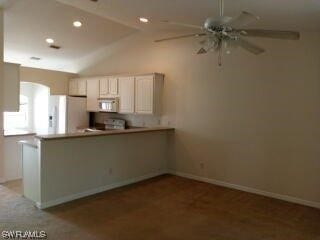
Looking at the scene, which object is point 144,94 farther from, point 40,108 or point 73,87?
point 40,108

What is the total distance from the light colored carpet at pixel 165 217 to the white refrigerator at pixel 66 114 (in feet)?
7.83

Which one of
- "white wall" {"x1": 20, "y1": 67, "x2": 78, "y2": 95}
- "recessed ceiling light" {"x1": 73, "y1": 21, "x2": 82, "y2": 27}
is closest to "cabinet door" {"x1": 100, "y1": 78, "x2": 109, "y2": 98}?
"white wall" {"x1": 20, "y1": 67, "x2": 78, "y2": 95}

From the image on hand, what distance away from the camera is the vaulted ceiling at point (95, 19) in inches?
132

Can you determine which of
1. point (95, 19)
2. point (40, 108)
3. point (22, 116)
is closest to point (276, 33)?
point (95, 19)

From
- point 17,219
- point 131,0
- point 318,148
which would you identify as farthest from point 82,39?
point 318,148

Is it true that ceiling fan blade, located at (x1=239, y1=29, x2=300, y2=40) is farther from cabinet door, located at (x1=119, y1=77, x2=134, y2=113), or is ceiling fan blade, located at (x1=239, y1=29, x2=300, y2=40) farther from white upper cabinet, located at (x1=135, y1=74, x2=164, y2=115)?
cabinet door, located at (x1=119, y1=77, x2=134, y2=113)

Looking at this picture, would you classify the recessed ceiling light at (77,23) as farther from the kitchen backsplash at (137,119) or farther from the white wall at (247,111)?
the kitchen backsplash at (137,119)

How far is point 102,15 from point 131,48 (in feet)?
4.42

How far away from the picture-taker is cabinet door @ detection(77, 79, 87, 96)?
7439 mm

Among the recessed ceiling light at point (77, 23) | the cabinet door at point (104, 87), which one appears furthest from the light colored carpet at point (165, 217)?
the recessed ceiling light at point (77, 23)

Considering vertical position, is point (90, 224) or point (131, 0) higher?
point (131, 0)

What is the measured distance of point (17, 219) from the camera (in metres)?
3.53

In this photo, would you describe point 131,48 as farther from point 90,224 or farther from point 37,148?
point 90,224

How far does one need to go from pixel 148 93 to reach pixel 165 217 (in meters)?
2.99
